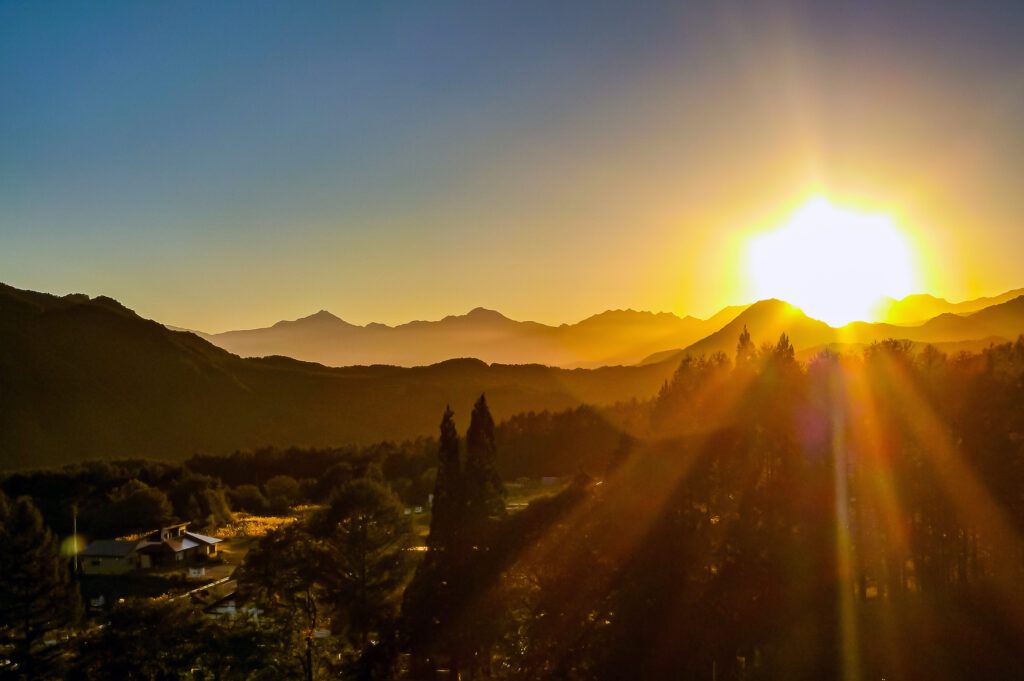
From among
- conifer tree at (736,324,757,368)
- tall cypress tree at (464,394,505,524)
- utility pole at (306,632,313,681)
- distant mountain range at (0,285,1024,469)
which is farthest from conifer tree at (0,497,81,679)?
distant mountain range at (0,285,1024,469)

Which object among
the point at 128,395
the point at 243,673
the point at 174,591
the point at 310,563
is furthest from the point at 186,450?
the point at 243,673

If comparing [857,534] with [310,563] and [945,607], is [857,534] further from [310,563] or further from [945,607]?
[310,563]

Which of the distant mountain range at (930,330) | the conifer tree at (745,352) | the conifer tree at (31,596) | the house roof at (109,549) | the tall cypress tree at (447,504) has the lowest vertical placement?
the house roof at (109,549)

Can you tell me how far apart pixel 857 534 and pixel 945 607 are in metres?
2.95

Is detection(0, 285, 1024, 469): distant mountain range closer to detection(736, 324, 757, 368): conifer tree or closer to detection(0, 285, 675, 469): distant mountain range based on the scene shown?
detection(0, 285, 675, 469): distant mountain range

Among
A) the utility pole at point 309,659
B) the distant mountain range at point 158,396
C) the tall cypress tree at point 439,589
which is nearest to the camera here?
the utility pole at point 309,659

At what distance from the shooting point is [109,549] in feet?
146

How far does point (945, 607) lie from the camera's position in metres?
21.5

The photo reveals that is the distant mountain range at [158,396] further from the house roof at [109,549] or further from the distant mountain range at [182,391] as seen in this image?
the house roof at [109,549]

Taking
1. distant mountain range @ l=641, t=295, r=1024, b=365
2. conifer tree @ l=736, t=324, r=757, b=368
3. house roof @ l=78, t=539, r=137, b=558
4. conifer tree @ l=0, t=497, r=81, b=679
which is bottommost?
house roof @ l=78, t=539, r=137, b=558

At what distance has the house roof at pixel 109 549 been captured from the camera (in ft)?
144

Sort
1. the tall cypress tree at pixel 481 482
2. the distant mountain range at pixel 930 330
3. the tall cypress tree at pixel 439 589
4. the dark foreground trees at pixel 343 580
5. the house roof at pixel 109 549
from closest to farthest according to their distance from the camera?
the tall cypress tree at pixel 439 589, the dark foreground trees at pixel 343 580, the tall cypress tree at pixel 481 482, the house roof at pixel 109 549, the distant mountain range at pixel 930 330

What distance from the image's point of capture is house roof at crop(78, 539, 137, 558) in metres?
43.8

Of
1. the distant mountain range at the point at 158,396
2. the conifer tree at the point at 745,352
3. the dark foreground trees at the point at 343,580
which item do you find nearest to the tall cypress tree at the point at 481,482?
the dark foreground trees at the point at 343,580
